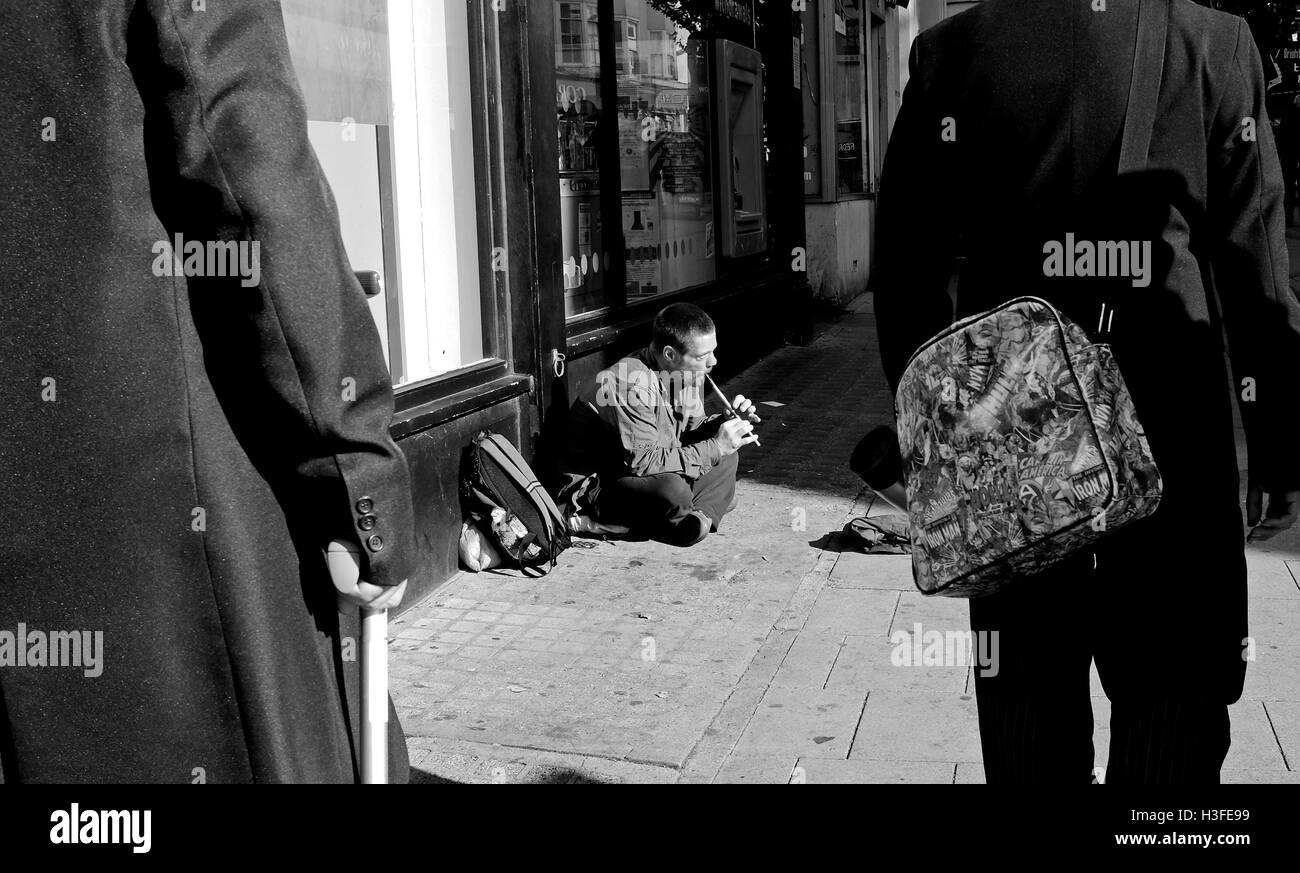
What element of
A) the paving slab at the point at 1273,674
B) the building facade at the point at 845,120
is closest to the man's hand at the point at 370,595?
the paving slab at the point at 1273,674

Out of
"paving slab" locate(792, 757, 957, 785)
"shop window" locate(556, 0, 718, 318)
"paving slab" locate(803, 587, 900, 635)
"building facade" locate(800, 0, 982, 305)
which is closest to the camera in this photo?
"paving slab" locate(792, 757, 957, 785)

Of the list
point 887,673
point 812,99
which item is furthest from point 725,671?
point 812,99

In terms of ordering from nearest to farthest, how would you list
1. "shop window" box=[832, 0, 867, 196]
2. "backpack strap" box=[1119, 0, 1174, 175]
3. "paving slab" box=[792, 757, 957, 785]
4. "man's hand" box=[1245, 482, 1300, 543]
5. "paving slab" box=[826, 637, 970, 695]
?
"backpack strap" box=[1119, 0, 1174, 175], "man's hand" box=[1245, 482, 1300, 543], "paving slab" box=[792, 757, 957, 785], "paving slab" box=[826, 637, 970, 695], "shop window" box=[832, 0, 867, 196]

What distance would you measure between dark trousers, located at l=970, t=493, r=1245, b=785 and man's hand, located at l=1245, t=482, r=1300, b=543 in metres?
0.13

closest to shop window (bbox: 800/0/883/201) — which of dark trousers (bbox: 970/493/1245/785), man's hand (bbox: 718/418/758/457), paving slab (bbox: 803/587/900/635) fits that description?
man's hand (bbox: 718/418/758/457)

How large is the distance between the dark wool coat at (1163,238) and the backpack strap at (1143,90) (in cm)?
2

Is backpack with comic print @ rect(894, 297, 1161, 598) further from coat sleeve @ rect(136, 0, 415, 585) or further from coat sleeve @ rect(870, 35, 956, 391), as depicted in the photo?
coat sleeve @ rect(136, 0, 415, 585)

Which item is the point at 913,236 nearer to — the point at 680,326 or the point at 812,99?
the point at 680,326

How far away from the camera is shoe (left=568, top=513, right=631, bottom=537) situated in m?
6.24

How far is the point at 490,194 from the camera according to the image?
602cm

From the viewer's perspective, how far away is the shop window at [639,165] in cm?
731
